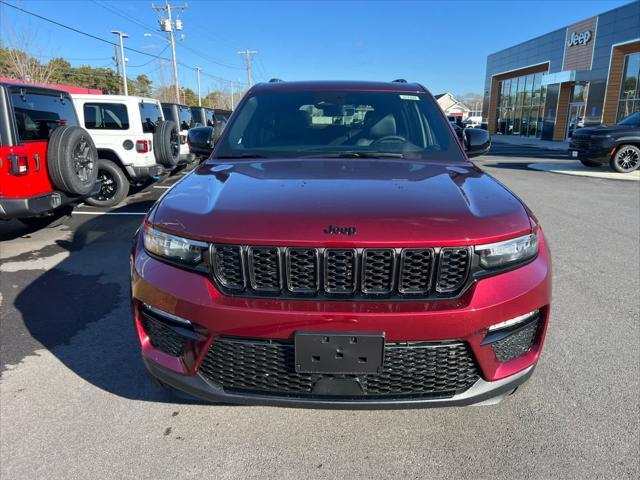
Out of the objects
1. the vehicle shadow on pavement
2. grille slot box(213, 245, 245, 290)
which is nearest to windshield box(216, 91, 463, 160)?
grille slot box(213, 245, 245, 290)

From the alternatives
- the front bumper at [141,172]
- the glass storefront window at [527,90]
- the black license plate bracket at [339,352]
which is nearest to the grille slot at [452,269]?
the black license plate bracket at [339,352]

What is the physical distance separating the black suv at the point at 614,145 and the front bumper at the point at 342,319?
45.8 feet

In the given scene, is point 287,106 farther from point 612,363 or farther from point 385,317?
point 612,363

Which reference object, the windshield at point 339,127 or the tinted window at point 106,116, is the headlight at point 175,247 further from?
the tinted window at point 106,116

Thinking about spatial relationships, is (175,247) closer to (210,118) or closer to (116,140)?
(116,140)

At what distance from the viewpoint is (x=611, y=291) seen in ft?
13.9

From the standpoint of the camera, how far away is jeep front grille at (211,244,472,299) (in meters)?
1.82

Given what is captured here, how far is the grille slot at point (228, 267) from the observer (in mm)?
1863

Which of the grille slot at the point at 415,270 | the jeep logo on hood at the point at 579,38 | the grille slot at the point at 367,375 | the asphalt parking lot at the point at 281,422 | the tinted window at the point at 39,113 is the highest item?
the jeep logo on hood at the point at 579,38

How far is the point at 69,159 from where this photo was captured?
18.1 feet

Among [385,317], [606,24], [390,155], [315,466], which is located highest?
[606,24]

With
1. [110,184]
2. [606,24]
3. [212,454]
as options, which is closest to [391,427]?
[212,454]

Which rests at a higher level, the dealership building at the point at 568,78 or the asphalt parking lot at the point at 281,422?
the dealership building at the point at 568,78

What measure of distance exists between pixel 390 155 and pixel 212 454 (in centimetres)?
198
